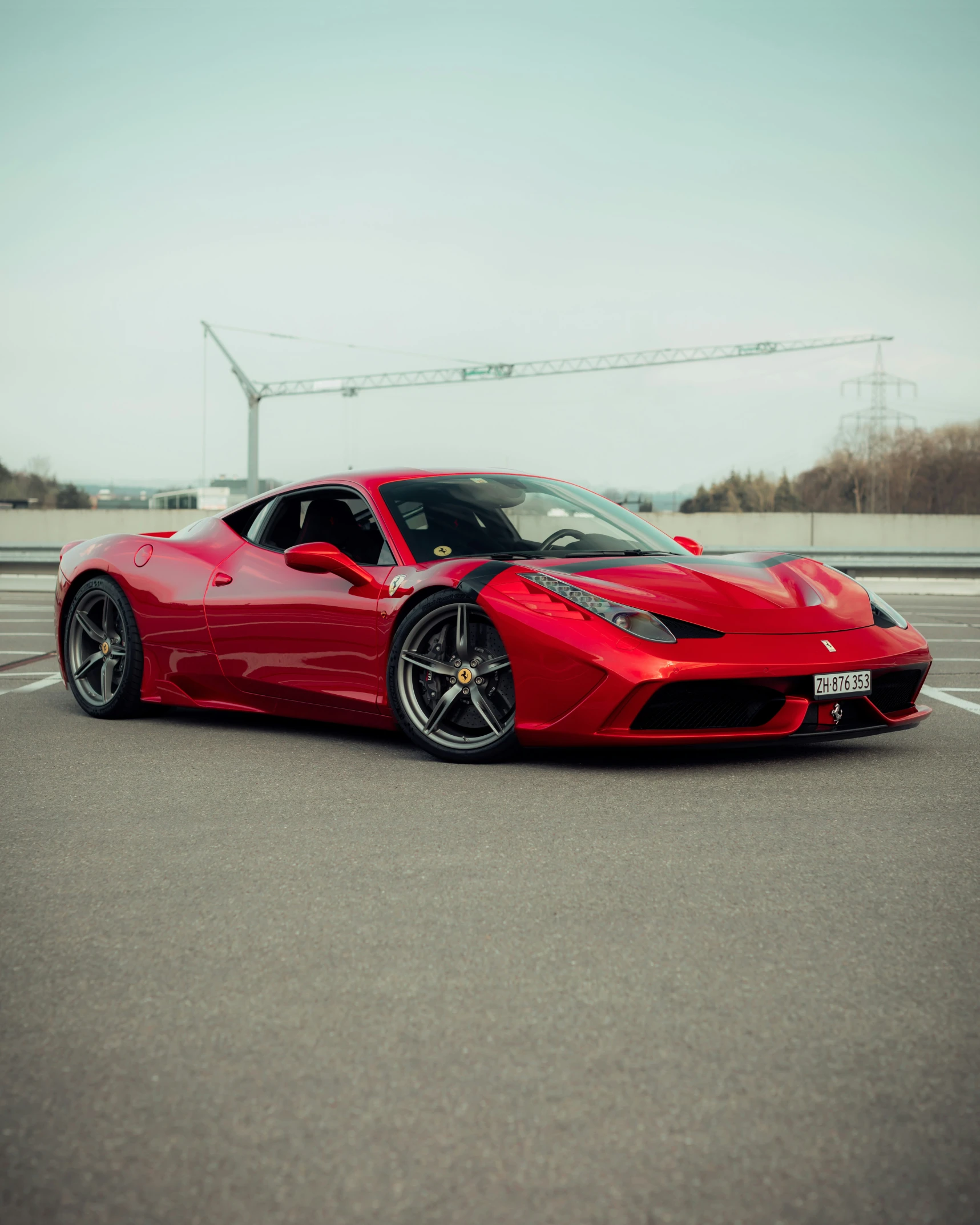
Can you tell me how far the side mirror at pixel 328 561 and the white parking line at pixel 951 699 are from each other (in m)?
2.97

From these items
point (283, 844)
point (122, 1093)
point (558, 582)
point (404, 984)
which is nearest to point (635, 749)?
point (558, 582)

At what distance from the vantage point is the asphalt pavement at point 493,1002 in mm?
1817

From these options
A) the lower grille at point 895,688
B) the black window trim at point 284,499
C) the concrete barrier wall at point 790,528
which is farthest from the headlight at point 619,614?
the concrete barrier wall at point 790,528

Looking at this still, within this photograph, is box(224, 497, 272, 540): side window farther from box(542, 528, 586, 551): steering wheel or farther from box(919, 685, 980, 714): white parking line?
box(919, 685, 980, 714): white parking line

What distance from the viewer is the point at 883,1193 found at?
1771 millimetres

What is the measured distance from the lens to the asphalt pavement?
71.6 inches

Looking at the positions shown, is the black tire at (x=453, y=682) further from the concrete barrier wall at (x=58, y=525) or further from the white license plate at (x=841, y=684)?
the concrete barrier wall at (x=58, y=525)

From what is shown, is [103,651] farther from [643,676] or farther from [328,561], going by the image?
[643,676]

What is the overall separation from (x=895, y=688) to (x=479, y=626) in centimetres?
171

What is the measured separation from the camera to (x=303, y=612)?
577 cm

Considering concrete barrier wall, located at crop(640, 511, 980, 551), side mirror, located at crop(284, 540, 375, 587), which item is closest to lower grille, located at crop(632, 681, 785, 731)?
side mirror, located at crop(284, 540, 375, 587)

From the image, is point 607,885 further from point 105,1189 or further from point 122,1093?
point 105,1189

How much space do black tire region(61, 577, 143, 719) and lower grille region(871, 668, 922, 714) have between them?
366cm

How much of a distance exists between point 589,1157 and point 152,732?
4693mm
